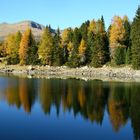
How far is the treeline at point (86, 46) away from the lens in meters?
105

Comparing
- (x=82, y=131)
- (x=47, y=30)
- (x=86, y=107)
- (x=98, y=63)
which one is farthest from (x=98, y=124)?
(x=47, y=30)

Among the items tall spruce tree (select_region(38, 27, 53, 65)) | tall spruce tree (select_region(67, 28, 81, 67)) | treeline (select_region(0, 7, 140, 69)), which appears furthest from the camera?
tall spruce tree (select_region(38, 27, 53, 65))

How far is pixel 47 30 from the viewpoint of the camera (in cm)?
13100

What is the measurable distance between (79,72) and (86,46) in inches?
504

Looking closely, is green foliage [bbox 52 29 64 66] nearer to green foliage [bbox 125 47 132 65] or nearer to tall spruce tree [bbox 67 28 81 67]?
tall spruce tree [bbox 67 28 81 67]

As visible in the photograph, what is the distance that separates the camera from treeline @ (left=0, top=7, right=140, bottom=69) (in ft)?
344

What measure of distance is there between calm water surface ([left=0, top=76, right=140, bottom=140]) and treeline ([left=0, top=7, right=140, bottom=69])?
134 ft

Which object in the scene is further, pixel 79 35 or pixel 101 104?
pixel 79 35

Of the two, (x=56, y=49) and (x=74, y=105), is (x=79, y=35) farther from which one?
(x=74, y=105)

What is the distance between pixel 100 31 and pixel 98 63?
12.4 m

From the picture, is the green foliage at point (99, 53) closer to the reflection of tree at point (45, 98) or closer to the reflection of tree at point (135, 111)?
the reflection of tree at point (45, 98)

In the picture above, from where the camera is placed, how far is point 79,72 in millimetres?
108625

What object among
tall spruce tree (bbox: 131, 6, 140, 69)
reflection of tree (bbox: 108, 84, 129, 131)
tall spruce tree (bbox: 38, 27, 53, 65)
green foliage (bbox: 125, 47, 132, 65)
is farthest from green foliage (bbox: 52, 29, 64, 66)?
reflection of tree (bbox: 108, 84, 129, 131)

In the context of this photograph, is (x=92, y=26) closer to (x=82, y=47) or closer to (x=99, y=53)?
(x=82, y=47)
